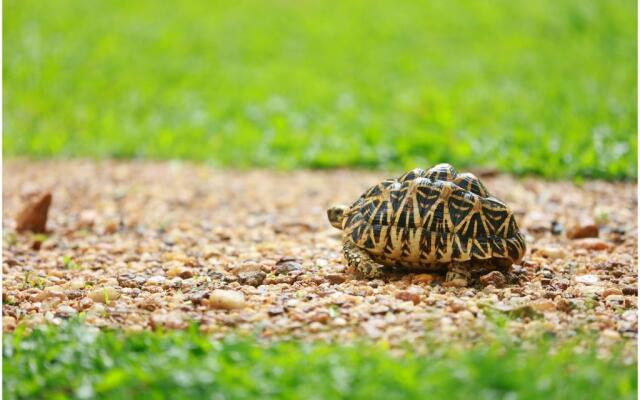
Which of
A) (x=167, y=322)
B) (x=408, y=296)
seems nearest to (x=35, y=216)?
(x=167, y=322)

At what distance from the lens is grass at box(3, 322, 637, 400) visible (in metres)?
2.89

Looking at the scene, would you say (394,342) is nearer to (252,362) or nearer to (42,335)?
(252,362)

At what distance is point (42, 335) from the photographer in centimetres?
366

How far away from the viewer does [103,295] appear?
4.29m

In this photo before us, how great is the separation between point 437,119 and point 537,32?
4.61 metres

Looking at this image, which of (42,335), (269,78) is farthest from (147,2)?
(42,335)

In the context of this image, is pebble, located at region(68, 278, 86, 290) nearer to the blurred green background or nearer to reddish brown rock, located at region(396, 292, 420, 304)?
reddish brown rock, located at region(396, 292, 420, 304)

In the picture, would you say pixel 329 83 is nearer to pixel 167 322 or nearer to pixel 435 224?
pixel 435 224

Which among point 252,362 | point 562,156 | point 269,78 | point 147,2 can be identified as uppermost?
point 147,2

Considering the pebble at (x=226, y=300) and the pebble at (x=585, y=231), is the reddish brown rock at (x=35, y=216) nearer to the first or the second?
the pebble at (x=226, y=300)

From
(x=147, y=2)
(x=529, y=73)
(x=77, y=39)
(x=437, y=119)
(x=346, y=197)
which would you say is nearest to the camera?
(x=346, y=197)

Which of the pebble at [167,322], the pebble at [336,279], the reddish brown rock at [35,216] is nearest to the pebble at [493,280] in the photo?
the pebble at [336,279]

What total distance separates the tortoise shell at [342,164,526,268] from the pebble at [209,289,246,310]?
0.75 m

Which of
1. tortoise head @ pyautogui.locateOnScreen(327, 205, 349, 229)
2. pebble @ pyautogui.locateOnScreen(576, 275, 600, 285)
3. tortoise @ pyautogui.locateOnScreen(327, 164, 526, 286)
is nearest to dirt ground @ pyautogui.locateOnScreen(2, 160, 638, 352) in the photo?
pebble @ pyautogui.locateOnScreen(576, 275, 600, 285)
